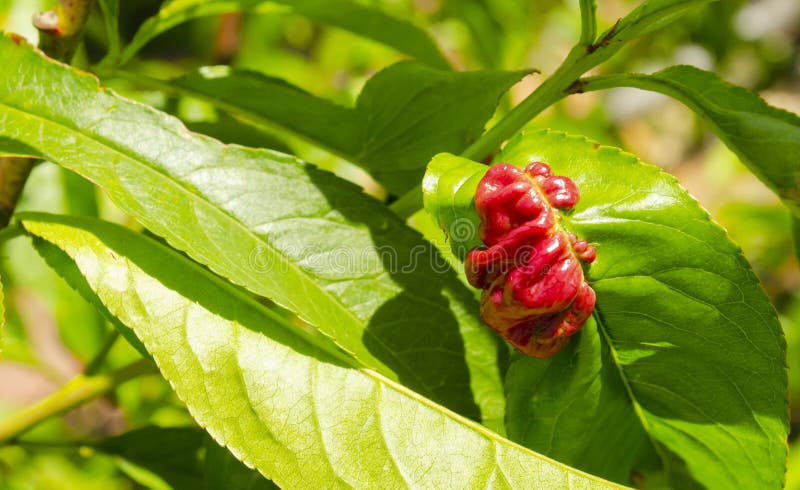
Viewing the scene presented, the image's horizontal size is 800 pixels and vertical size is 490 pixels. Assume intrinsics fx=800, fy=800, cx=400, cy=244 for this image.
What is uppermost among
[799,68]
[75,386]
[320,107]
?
[799,68]

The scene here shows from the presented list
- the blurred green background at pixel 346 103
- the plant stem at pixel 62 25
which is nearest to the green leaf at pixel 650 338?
the plant stem at pixel 62 25

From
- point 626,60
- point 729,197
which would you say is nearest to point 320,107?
point 626,60

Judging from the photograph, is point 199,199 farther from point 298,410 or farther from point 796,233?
point 796,233

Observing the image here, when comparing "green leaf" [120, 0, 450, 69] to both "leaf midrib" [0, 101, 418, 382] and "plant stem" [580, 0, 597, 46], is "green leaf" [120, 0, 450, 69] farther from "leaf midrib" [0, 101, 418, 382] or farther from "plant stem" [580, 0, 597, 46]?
"plant stem" [580, 0, 597, 46]

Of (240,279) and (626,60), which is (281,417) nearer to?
(240,279)

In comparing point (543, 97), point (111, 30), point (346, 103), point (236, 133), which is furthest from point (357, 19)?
point (346, 103)

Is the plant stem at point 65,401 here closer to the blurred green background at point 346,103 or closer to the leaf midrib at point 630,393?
the blurred green background at point 346,103
